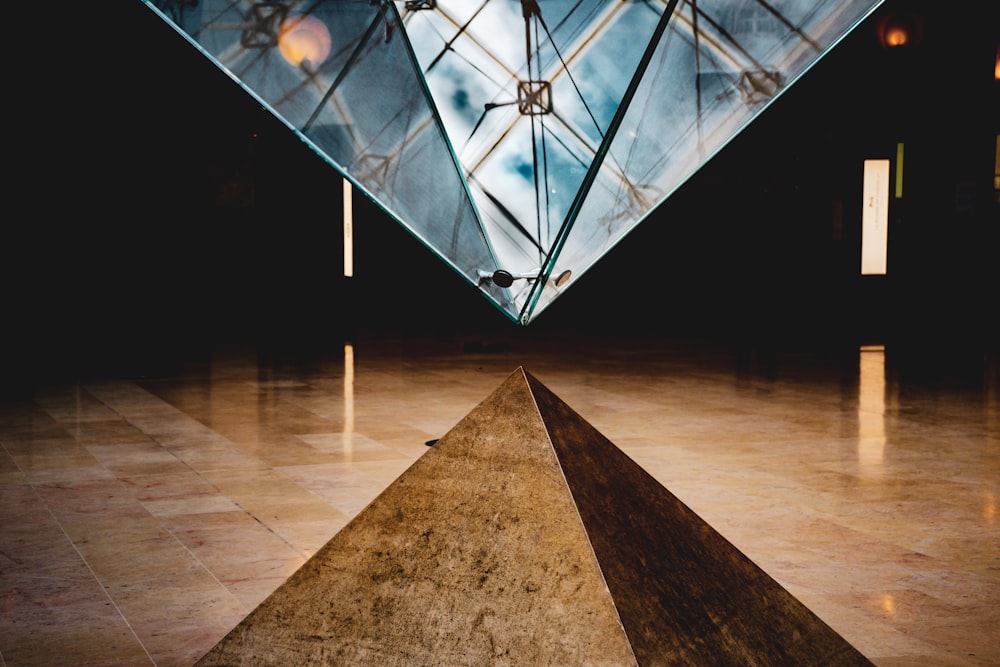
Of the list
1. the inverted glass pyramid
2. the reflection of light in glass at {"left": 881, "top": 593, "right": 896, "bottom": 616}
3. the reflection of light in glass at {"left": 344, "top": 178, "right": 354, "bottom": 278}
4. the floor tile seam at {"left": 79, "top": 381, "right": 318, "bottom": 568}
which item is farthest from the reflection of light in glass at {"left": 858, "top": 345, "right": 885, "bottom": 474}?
the reflection of light in glass at {"left": 344, "top": 178, "right": 354, "bottom": 278}

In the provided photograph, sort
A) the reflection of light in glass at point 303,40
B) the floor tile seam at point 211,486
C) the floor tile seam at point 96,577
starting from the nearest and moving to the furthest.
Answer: the reflection of light in glass at point 303,40, the floor tile seam at point 96,577, the floor tile seam at point 211,486

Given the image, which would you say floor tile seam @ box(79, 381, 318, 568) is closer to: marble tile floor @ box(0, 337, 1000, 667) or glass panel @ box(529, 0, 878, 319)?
marble tile floor @ box(0, 337, 1000, 667)

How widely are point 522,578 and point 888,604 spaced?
8.14 feet

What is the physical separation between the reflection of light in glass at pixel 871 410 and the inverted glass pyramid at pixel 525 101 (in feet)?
14.1

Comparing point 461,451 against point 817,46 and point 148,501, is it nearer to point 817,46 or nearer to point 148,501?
point 817,46

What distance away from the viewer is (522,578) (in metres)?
2.42

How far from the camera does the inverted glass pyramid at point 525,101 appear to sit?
298 centimetres

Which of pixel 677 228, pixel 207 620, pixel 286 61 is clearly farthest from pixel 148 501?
pixel 677 228

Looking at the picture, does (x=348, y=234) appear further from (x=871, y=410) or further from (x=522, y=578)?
(x=522, y=578)

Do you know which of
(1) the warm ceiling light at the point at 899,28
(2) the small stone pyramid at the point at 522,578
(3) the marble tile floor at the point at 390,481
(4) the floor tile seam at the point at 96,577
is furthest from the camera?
(1) the warm ceiling light at the point at 899,28

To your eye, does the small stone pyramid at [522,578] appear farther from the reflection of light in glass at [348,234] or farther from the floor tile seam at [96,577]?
the reflection of light in glass at [348,234]

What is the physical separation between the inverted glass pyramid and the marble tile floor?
1.91 metres

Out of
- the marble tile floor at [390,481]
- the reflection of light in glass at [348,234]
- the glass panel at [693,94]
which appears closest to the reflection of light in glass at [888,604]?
the marble tile floor at [390,481]

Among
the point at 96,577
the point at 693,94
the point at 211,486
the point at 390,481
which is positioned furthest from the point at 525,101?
the point at 211,486
